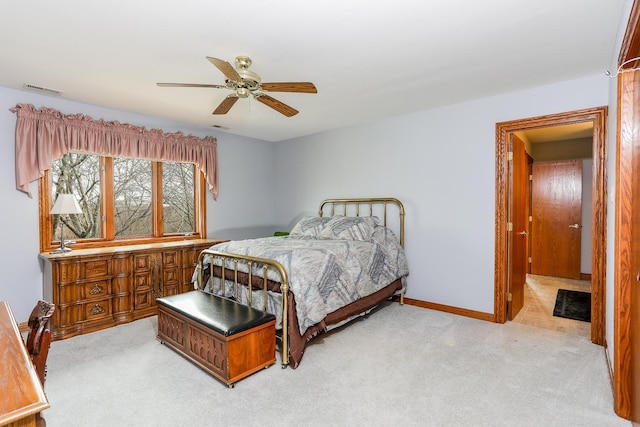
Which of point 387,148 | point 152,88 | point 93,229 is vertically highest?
point 152,88

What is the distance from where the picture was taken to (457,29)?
2.20 meters

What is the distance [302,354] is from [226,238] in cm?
291

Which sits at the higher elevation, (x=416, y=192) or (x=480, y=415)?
(x=416, y=192)

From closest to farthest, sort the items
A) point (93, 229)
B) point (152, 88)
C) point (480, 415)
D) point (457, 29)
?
point (480, 415) → point (457, 29) → point (152, 88) → point (93, 229)

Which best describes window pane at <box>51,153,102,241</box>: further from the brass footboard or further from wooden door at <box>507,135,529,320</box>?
wooden door at <box>507,135,529,320</box>

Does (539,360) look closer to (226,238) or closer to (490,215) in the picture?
(490,215)

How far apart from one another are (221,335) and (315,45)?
2.20 m

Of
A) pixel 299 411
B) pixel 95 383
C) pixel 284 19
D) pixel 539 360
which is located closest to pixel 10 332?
pixel 95 383

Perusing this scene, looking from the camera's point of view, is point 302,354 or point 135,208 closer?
point 302,354

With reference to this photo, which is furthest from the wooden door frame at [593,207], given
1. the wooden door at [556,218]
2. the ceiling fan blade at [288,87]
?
the wooden door at [556,218]

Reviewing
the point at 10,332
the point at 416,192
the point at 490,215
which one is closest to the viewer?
the point at 10,332

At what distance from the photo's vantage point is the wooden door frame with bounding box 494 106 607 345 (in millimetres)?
2932

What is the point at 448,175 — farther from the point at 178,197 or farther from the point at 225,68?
the point at 178,197

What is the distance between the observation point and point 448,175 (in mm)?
3887
